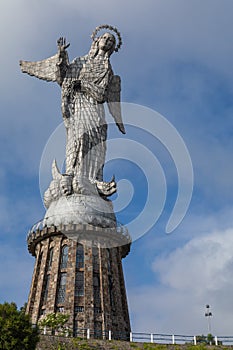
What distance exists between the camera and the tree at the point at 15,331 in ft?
105

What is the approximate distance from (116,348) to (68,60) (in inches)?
1553

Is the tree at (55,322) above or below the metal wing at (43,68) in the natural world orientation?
below

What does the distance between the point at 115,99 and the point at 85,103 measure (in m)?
5.47

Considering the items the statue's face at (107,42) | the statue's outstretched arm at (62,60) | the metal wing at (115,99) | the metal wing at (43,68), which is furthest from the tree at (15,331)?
the statue's face at (107,42)

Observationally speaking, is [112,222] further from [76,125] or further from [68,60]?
[68,60]

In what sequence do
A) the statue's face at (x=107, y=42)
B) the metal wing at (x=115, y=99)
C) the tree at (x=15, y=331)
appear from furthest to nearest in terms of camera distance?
the metal wing at (x=115, y=99) → the statue's face at (x=107, y=42) → the tree at (x=15, y=331)

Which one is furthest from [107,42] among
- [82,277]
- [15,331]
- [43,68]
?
[15,331]

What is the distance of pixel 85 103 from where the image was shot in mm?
67188

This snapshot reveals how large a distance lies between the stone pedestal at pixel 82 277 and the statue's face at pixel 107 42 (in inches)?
1021

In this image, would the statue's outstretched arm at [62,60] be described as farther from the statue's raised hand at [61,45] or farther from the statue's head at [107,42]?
the statue's head at [107,42]

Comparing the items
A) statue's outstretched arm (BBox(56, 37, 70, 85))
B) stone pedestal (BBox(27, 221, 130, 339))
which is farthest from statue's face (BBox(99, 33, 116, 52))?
stone pedestal (BBox(27, 221, 130, 339))

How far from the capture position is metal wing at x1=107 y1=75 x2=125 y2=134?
70.1 metres

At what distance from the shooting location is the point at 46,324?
48156 millimetres

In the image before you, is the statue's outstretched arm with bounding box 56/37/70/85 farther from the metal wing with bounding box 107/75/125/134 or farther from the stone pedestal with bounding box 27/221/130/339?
the stone pedestal with bounding box 27/221/130/339
